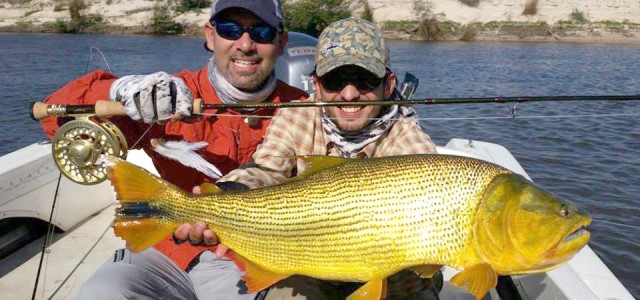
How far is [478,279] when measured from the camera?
216 cm

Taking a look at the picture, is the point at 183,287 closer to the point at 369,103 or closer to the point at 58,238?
the point at 369,103

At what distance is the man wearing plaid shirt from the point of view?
2900 millimetres

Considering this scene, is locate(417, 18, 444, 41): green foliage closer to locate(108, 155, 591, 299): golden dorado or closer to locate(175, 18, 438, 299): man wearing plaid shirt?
locate(175, 18, 438, 299): man wearing plaid shirt

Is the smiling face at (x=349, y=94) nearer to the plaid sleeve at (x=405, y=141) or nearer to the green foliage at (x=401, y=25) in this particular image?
the plaid sleeve at (x=405, y=141)

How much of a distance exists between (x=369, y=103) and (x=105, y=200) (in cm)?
370

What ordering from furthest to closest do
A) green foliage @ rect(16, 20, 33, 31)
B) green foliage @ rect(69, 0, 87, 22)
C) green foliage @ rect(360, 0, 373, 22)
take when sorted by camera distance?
green foliage @ rect(360, 0, 373, 22) < green foliage @ rect(69, 0, 87, 22) < green foliage @ rect(16, 20, 33, 31)

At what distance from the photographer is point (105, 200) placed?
18.5ft

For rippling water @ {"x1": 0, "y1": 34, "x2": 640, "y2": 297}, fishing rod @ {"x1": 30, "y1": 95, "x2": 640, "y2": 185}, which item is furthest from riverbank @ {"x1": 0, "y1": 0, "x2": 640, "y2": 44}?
fishing rod @ {"x1": 30, "y1": 95, "x2": 640, "y2": 185}

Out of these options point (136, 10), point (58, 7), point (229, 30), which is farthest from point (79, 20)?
point (229, 30)

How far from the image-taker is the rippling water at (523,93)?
7926 millimetres

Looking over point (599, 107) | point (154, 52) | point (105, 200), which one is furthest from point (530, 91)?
point (154, 52)

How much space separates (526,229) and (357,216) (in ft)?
2.20

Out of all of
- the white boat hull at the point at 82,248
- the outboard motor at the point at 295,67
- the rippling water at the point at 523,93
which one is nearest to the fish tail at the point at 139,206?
the white boat hull at the point at 82,248

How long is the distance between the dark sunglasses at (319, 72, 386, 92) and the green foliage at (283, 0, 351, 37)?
82.0 ft
